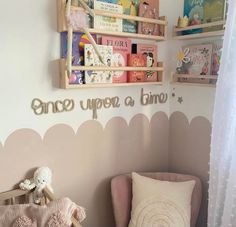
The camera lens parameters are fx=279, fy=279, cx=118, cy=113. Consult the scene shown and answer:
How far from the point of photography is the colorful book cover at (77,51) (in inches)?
59.8

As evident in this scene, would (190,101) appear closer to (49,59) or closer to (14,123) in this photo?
(49,59)

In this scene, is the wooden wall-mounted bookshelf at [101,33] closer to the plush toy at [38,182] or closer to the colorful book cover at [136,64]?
the colorful book cover at [136,64]

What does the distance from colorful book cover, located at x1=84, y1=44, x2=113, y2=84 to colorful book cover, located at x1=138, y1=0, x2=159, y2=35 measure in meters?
0.28

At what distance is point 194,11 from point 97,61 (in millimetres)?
750

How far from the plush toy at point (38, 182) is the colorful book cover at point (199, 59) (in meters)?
1.10

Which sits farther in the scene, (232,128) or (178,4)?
(178,4)

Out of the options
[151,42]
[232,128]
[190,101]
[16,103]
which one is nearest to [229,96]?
[232,128]

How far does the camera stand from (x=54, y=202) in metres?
1.36

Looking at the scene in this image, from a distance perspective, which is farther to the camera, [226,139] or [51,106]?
[51,106]

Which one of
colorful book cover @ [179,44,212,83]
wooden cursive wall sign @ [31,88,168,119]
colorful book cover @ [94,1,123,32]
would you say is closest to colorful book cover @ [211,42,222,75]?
colorful book cover @ [179,44,212,83]

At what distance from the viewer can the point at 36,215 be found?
1.31 meters

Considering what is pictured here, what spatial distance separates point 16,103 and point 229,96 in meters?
1.10

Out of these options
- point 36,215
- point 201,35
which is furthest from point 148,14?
point 36,215

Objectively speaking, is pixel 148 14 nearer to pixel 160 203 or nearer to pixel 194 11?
pixel 194 11
